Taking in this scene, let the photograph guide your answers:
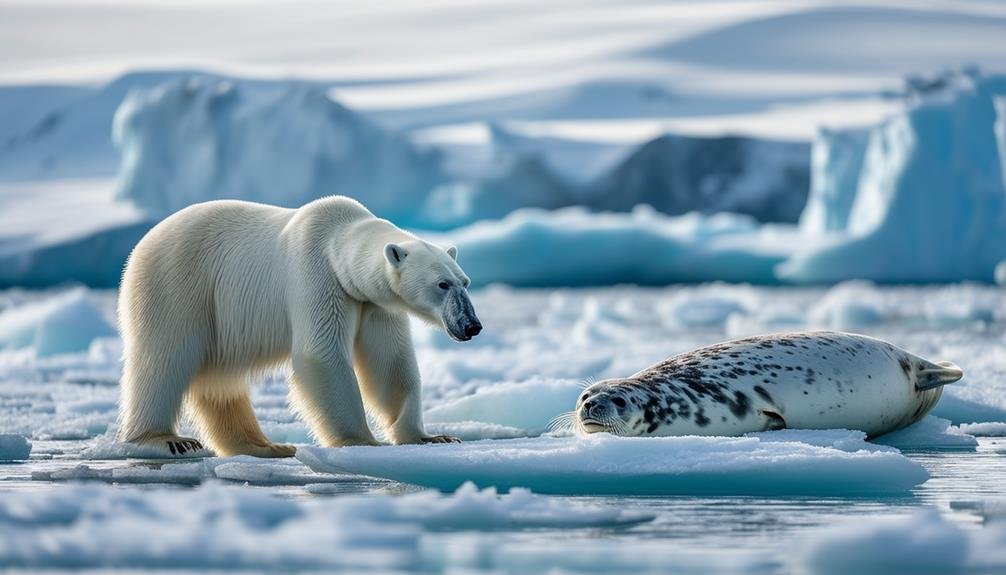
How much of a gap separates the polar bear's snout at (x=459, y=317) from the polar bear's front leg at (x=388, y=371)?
47 centimetres

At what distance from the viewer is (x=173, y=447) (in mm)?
5773

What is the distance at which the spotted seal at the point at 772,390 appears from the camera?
5.71 metres

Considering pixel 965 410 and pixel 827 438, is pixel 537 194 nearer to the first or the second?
pixel 965 410

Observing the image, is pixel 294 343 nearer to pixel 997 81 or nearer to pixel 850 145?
pixel 997 81

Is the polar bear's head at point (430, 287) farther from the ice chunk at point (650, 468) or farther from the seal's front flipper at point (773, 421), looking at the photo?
the seal's front flipper at point (773, 421)

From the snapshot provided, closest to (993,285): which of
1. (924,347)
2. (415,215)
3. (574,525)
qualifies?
(415,215)

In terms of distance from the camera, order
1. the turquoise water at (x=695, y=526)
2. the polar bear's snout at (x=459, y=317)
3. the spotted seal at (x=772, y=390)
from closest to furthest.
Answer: the turquoise water at (x=695, y=526)
the polar bear's snout at (x=459, y=317)
the spotted seal at (x=772, y=390)

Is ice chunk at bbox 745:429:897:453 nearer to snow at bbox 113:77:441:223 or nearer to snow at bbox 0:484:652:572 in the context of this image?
snow at bbox 0:484:652:572

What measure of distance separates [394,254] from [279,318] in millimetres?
663

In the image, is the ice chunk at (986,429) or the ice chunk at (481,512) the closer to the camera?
the ice chunk at (481,512)

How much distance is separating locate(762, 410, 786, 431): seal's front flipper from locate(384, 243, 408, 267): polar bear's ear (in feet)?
5.61

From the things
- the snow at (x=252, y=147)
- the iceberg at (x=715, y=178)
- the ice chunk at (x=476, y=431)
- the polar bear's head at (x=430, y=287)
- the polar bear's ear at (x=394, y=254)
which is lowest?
the ice chunk at (x=476, y=431)

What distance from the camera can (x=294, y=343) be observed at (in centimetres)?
555

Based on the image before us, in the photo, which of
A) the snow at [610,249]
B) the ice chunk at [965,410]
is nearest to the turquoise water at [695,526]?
the ice chunk at [965,410]
